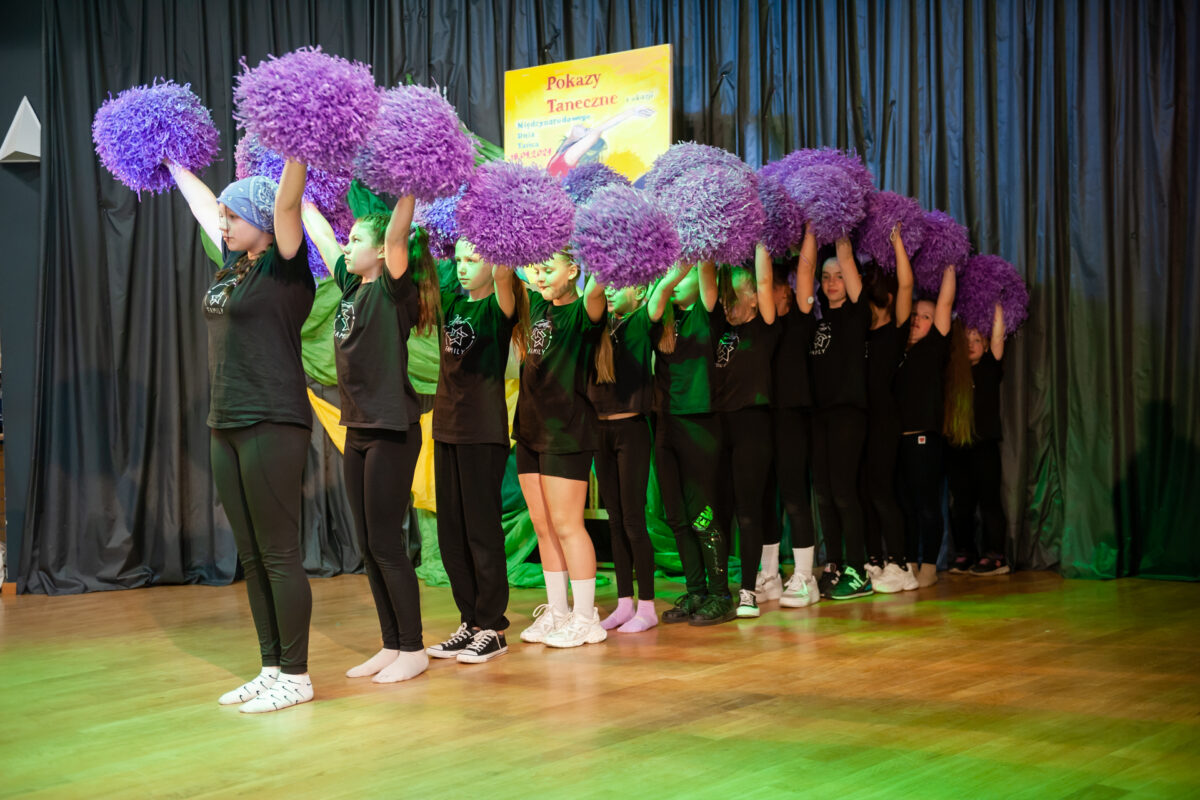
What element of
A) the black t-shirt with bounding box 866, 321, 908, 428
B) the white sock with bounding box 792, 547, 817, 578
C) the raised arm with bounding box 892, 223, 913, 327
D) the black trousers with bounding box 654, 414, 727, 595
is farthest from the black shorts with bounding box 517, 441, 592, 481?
the raised arm with bounding box 892, 223, 913, 327

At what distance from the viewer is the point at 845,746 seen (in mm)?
2562

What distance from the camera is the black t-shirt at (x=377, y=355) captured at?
327cm

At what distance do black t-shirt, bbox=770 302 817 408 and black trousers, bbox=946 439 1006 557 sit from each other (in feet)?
3.67

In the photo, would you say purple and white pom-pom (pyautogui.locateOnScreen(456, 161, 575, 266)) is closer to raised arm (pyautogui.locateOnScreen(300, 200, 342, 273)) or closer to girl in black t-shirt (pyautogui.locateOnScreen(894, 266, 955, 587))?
raised arm (pyautogui.locateOnScreen(300, 200, 342, 273))

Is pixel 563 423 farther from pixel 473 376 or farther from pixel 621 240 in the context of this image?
pixel 621 240

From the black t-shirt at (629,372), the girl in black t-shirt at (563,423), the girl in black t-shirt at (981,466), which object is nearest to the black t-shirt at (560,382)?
the girl in black t-shirt at (563,423)

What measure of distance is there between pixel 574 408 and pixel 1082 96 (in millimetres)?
3192

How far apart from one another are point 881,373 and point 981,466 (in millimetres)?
861

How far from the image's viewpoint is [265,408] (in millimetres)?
2977

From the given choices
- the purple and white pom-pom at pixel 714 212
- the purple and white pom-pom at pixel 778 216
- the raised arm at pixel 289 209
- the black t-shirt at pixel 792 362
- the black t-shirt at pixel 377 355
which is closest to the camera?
the raised arm at pixel 289 209

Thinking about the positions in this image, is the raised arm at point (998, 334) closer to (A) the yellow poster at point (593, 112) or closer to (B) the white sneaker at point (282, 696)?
(A) the yellow poster at point (593, 112)

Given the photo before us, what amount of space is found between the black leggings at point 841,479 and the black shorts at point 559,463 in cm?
135

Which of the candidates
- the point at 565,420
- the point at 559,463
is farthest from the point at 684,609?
the point at 565,420

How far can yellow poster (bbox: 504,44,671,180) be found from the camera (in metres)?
5.42
